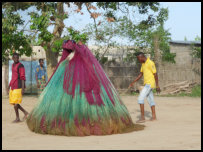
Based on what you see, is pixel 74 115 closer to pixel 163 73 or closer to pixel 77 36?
pixel 77 36

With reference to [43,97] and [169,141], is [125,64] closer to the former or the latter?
[43,97]

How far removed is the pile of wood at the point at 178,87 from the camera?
16806 mm

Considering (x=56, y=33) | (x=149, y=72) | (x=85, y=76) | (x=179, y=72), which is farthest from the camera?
(x=179, y=72)

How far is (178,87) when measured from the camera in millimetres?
16953

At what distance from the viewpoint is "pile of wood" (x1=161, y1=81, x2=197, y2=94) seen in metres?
16.8

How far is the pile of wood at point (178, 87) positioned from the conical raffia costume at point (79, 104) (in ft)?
34.6

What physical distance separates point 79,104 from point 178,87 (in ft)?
38.2

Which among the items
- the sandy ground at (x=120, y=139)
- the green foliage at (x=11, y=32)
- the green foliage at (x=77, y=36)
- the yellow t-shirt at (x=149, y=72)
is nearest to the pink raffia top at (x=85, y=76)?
the sandy ground at (x=120, y=139)

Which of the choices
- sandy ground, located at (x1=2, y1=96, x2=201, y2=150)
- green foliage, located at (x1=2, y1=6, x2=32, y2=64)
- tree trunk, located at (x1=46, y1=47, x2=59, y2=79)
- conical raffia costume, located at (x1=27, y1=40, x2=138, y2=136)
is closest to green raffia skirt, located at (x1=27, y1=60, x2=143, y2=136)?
conical raffia costume, located at (x1=27, y1=40, x2=138, y2=136)

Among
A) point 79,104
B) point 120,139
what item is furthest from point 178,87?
point 120,139

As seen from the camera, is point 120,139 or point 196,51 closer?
point 120,139

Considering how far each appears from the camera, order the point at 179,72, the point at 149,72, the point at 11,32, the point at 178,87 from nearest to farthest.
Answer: the point at 149,72 < the point at 11,32 < the point at 178,87 < the point at 179,72

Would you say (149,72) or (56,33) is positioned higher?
(56,33)

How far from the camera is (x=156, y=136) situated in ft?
18.9
